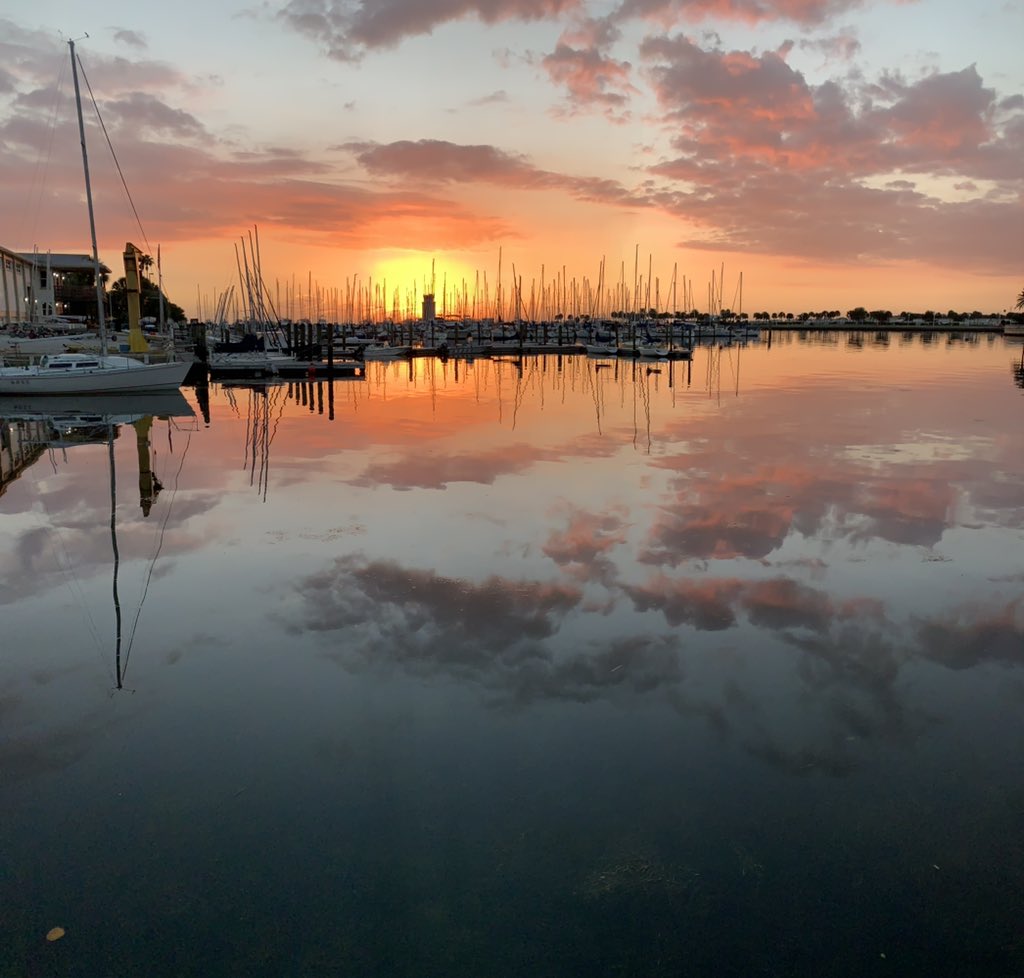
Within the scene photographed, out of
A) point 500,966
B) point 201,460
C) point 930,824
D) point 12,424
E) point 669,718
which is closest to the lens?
point 500,966

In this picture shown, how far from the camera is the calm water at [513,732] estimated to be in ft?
16.8

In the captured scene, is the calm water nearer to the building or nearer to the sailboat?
the sailboat

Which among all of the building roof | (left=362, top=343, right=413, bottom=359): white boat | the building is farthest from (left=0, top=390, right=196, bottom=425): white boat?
the building roof

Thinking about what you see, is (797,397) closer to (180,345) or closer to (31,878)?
(31,878)

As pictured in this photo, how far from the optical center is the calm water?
5.12 metres

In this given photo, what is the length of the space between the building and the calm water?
67.3m

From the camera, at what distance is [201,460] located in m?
21.5

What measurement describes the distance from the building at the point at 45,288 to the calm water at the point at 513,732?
6728 cm

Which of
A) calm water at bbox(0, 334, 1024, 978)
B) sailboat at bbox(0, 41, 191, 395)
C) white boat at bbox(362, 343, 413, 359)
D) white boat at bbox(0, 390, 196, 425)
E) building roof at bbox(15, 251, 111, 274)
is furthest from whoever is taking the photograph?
building roof at bbox(15, 251, 111, 274)

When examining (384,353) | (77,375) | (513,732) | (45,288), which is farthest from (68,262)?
(513,732)

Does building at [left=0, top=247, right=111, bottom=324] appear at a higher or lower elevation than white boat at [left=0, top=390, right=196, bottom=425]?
higher

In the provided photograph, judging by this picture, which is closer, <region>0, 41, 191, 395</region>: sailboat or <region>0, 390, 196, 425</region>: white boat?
<region>0, 390, 196, 425</region>: white boat

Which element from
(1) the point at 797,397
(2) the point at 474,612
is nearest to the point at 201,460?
(2) the point at 474,612

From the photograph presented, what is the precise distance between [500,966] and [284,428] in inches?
1007
